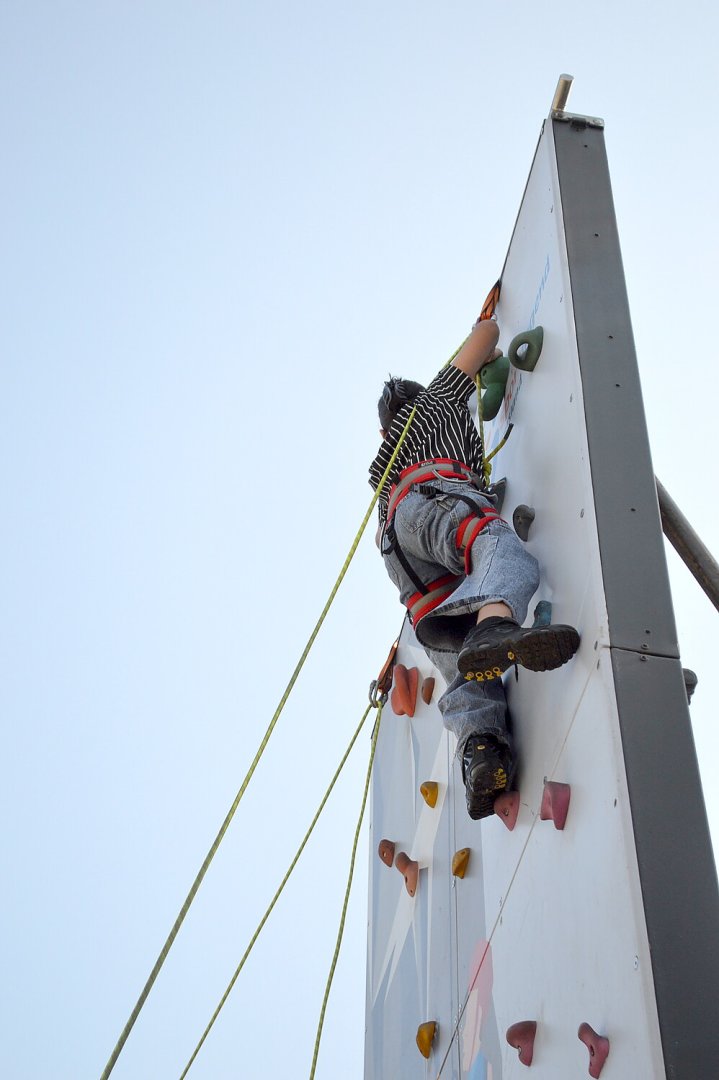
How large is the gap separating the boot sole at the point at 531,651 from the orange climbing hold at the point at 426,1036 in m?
1.44

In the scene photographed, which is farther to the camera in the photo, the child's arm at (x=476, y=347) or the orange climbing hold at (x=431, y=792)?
the orange climbing hold at (x=431, y=792)

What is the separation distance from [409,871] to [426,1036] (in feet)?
1.85

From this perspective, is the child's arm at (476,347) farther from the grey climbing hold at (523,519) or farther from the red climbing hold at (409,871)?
the red climbing hold at (409,871)

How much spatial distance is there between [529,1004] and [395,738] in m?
2.04

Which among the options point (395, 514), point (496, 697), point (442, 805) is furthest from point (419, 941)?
point (395, 514)

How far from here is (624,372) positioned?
248 centimetres

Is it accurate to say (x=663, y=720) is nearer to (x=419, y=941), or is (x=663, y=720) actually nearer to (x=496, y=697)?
(x=496, y=697)

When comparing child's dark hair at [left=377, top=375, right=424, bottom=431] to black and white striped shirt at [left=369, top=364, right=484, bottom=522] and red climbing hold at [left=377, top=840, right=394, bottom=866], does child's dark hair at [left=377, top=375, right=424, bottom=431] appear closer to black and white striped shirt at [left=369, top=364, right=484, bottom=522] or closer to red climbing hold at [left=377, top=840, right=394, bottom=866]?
black and white striped shirt at [left=369, top=364, right=484, bottom=522]

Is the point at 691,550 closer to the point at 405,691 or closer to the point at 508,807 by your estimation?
the point at 508,807

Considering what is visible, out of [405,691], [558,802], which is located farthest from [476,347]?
[558,802]

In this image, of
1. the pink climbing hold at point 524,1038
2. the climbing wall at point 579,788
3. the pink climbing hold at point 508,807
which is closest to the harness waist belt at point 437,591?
the climbing wall at point 579,788

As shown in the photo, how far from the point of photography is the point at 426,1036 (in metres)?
3.27

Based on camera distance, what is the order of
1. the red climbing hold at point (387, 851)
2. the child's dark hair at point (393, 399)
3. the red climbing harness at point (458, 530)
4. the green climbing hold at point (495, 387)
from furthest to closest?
1. the red climbing hold at point (387, 851)
2. the child's dark hair at point (393, 399)
3. the green climbing hold at point (495, 387)
4. the red climbing harness at point (458, 530)

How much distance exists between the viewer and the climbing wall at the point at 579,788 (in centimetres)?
178
